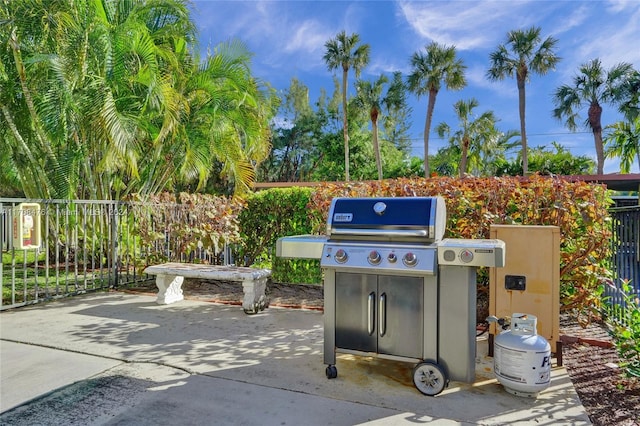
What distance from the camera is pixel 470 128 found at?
25.2 meters

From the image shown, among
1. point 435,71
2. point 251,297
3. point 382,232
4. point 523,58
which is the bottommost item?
point 251,297

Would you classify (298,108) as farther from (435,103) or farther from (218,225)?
(218,225)

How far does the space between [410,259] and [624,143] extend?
2518 cm

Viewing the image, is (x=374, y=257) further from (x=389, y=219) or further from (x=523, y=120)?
(x=523, y=120)

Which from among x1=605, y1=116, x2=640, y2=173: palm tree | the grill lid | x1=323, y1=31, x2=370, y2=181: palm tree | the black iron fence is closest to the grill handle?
the grill lid

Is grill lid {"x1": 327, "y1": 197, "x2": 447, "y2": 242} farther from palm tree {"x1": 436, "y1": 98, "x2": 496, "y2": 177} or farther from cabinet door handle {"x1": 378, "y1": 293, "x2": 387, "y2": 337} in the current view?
palm tree {"x1": 436, "y1": 98, "x2": 496, "y2": 177}

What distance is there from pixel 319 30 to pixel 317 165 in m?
8.48

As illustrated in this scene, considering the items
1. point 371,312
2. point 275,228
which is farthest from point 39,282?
point 371,312

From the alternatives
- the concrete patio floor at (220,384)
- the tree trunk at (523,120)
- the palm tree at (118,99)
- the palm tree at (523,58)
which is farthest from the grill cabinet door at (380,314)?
the tree trunk at (523,120)

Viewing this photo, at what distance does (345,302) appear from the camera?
10.3 ft

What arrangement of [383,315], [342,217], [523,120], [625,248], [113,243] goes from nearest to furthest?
[383,315] → [342,217] → [625,248] → [113,243] → [523,120]

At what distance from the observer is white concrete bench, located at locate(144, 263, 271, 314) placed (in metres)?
5.09

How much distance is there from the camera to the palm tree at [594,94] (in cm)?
1955

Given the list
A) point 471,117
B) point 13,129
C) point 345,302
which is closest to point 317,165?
point 471,117
